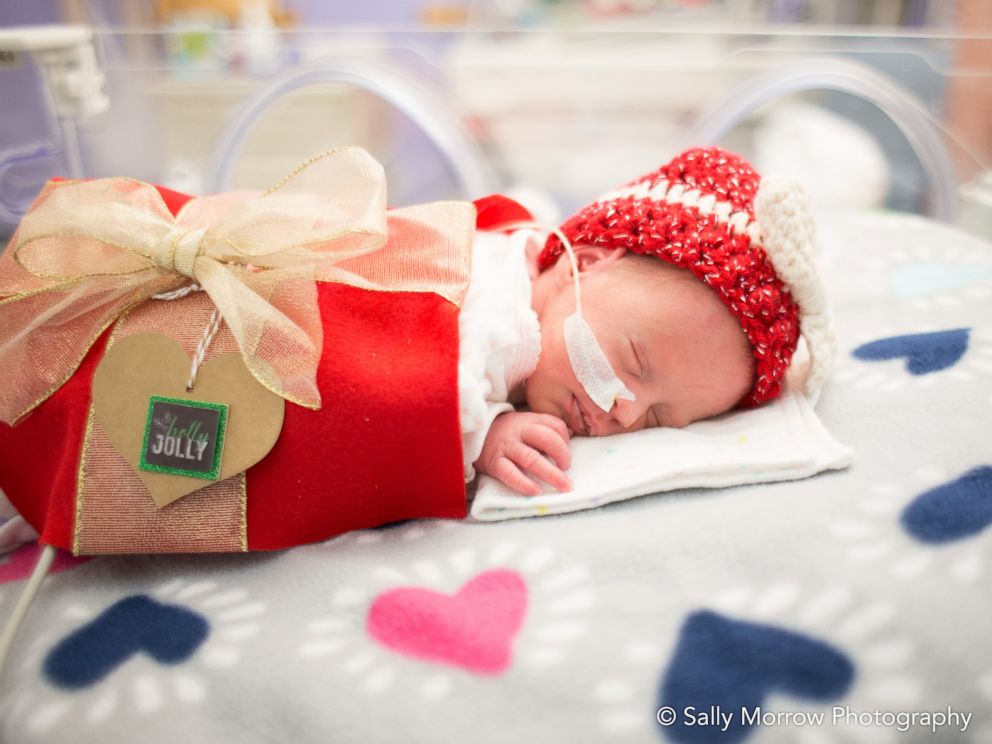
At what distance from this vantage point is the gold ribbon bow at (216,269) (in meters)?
0.72

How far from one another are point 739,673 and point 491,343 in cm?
39

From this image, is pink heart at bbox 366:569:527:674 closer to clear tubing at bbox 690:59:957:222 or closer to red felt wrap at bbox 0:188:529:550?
red felt wrap at bbox 0:188:529:550

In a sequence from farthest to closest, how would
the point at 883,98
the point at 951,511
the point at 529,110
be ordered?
the point at 529,110 < the point at 883,98 < the point at 951,511

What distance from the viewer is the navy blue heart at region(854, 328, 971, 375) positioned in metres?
0.94

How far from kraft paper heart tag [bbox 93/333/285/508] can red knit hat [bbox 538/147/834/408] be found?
1.51 ft

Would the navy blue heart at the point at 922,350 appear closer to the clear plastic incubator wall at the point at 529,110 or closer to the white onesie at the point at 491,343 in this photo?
the white onesie at the point at 491,343

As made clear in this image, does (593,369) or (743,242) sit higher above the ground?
(743,242)

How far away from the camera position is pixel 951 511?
0.70 m

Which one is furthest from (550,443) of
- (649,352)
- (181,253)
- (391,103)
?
(391,103)

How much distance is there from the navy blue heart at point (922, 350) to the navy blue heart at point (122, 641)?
86cm

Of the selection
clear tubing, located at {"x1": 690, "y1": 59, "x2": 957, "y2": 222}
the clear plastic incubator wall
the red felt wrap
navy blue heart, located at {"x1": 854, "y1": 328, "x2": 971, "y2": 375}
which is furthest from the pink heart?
clear tubing, located at {"x1": 690, "y1": 59, "x2": 957, "y2": 222}

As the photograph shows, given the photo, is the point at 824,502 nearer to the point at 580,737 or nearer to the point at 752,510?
the point at 752,510

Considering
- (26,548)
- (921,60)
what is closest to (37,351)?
(26,548)

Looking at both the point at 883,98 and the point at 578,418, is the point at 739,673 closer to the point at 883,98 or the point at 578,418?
the point at 578,418
